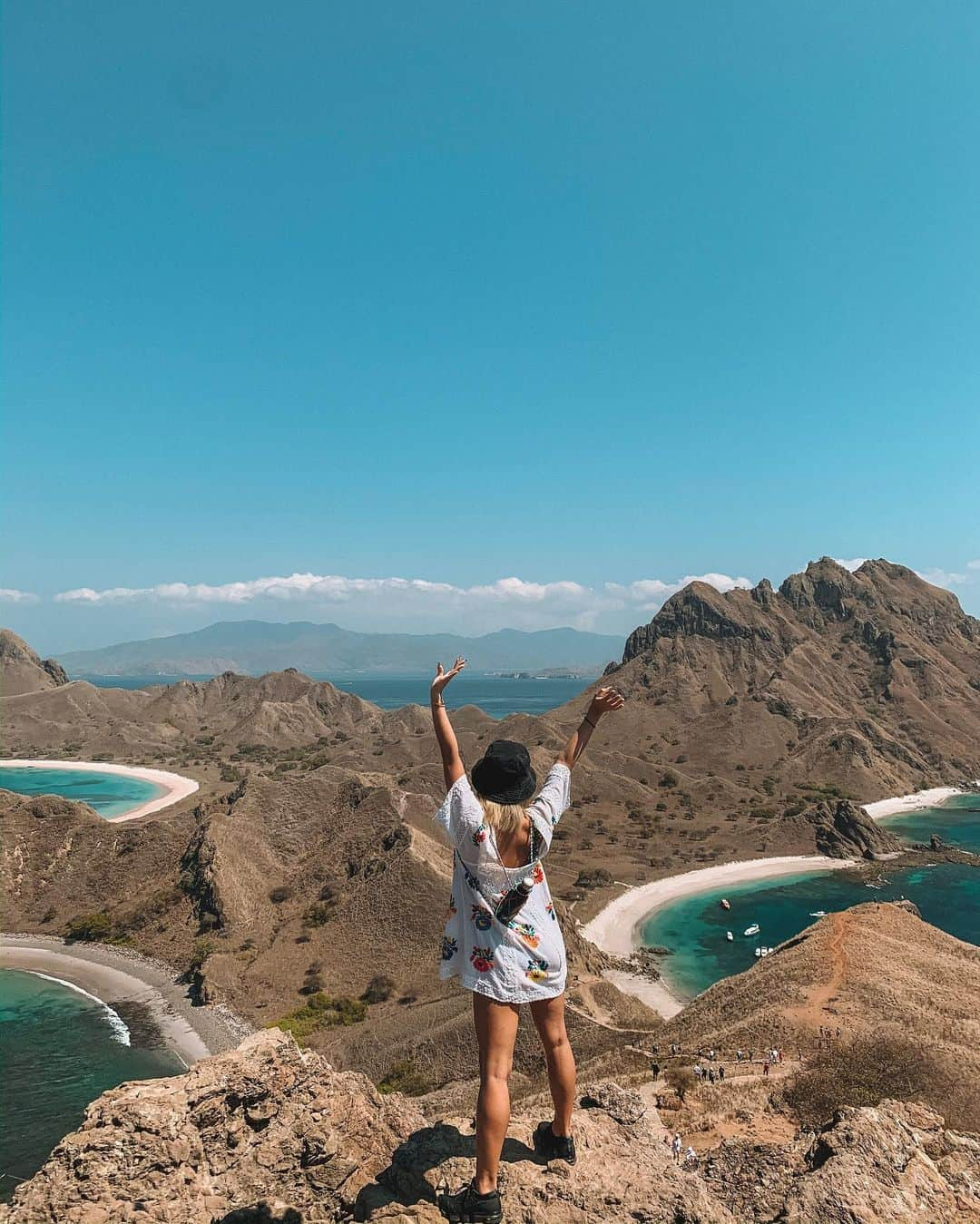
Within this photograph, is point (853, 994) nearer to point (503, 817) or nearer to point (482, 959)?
point (482, 959)

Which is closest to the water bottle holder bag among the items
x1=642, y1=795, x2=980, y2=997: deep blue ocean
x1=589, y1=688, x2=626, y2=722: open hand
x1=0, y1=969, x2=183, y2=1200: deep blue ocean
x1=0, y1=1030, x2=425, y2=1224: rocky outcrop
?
x1=589, y1=688, x2=626, y2=722: open hand

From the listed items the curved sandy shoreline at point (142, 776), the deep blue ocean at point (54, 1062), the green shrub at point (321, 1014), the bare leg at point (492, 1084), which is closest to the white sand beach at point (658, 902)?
the green shrub at point (321, 1014)

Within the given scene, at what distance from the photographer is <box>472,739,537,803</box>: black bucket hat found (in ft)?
15.3

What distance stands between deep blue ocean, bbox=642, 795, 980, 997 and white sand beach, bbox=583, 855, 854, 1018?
3.42 ft

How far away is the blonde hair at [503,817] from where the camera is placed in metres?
4.59

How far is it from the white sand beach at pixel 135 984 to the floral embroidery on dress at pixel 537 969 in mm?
32760

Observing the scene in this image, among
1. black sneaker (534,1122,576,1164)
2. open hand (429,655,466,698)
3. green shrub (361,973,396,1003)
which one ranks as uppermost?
open hand (429,655,466,698)

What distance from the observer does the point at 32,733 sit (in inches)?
5384

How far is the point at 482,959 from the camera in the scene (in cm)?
454

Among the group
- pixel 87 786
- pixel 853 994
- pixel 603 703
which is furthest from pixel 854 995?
pixel 87 786

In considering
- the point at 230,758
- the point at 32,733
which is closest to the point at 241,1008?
the point at 230,758

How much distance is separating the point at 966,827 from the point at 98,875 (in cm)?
9903

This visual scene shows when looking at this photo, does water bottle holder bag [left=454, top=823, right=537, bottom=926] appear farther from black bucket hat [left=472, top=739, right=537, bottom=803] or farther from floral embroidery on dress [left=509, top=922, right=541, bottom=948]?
black bucket hat [left=472, top=739, right=537, bottom=803]

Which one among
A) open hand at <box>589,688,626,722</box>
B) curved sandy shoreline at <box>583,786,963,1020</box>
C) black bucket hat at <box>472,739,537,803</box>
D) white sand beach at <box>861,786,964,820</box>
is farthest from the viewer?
white sand beach at <box>861,786,964,820</box>
